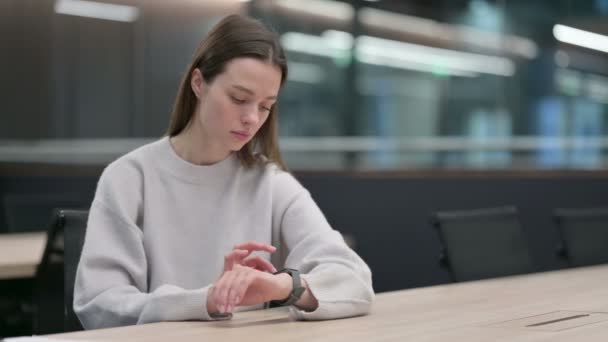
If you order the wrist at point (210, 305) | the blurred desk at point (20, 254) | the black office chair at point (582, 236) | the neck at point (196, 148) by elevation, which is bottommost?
the blurred desk at point (20, 254)

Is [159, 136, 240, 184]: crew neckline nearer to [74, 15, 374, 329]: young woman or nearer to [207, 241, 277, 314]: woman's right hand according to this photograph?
[74, 15, 374, 329]: young woman

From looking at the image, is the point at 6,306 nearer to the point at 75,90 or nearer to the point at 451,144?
the point at 75,90

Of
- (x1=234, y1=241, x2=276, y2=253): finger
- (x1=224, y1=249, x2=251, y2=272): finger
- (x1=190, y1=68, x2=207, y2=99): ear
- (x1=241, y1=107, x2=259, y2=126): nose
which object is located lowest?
(x1=224, y1=249, x2=251, y2=272): finger

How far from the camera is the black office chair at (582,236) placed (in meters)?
A: 3.42

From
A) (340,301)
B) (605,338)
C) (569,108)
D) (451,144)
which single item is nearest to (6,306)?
(340,301)

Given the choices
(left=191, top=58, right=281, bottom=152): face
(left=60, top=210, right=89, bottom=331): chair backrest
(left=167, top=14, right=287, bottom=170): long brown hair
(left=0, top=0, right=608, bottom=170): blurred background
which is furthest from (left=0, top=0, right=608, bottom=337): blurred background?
(left=191, top=58, right=281, bottom=152): face

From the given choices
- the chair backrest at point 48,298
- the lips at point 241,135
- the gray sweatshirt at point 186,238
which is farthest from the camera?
the chair backrest at point 48,298

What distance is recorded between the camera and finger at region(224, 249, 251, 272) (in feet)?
5.61

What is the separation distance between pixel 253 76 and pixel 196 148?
0.23 m

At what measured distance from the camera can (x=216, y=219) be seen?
77.5 inches

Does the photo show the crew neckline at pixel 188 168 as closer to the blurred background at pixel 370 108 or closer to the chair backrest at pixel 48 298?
the chair backrest at pixel 48 298

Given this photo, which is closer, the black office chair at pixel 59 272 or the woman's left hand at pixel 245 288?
the woman's left hand at pixel 245 288

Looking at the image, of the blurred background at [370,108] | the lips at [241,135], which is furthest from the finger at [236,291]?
the blurred background at [370,108]

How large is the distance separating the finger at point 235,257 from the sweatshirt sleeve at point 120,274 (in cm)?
9
